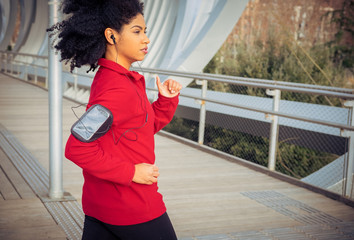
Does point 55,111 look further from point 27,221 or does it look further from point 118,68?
point 118,68

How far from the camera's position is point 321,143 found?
691 cm

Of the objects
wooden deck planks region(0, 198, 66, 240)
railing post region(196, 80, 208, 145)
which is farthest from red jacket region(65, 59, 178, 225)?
railing post region(196, 80, 208, 145)

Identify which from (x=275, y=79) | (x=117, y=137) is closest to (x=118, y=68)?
(x=117, y=137)

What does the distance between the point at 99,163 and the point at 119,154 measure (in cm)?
10

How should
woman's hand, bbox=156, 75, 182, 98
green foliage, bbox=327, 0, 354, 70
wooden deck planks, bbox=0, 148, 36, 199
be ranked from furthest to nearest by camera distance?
green foliage, bbox=327, 0, 354, 70
wooden deck planks, bbox=0, 148, 36, 199
woman's hand, bbox=156, 75, 182, 98

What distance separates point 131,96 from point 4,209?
254cm

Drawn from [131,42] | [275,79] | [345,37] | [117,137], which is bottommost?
[275,79]

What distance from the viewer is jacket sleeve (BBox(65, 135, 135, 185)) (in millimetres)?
1683

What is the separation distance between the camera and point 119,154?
1.76 meters

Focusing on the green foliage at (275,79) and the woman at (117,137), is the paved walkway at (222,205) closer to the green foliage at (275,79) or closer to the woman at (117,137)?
the green foliage at (275,79)

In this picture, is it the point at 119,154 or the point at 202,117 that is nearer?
the point at 119,154

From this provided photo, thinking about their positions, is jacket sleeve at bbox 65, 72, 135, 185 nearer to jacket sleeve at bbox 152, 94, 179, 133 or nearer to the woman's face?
the woman's face

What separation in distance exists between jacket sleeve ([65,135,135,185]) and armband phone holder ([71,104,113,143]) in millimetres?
36

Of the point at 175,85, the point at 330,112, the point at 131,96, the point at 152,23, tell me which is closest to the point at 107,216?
the point at 131,96
